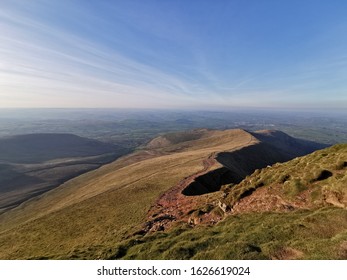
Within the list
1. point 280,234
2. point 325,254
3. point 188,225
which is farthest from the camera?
point 188,225

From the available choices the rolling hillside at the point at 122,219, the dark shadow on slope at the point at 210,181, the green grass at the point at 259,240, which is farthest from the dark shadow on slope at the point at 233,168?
the green grass at the point at 259,240

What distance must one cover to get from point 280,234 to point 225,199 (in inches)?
478

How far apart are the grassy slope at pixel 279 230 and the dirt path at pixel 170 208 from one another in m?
5.23

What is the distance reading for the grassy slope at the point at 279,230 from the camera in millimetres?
13859

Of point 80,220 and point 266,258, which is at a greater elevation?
point 266,258

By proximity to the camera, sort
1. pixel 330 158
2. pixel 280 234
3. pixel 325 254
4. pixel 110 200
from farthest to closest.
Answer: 1. pixel 110 200
2. pixel 330 158
3. pixel 280 234
4. pixel 325 254

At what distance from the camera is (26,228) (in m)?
44.1

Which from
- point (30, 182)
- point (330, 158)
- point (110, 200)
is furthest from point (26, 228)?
point (30, 182)

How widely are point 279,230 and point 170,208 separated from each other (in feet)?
65.9

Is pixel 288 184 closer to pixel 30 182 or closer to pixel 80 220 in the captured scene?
pixel 80 220

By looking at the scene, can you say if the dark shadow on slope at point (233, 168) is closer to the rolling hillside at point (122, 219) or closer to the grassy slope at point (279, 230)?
the rolling hillside at point (122, 219)

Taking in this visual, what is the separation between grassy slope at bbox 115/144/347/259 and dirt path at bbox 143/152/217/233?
5230 millimetres

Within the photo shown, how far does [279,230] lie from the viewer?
650 inches

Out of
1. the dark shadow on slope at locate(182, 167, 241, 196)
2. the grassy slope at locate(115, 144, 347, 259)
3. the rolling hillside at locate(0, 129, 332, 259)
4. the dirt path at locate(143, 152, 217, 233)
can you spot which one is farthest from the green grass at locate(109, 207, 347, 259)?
the dark shadow on slope at locate(182, 167, 241, 196)
